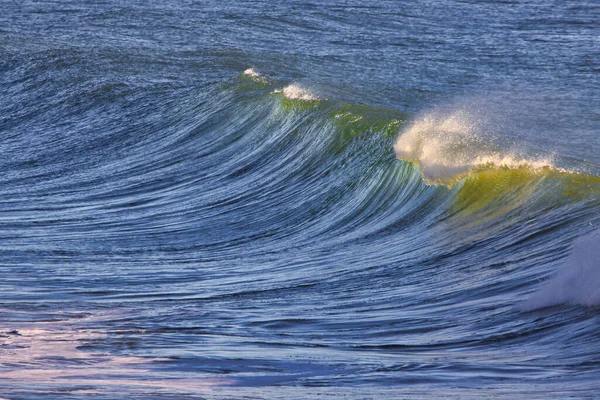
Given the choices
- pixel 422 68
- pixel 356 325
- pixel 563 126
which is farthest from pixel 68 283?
pixel 422 68

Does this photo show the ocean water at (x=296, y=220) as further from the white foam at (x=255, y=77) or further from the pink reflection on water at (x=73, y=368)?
the white foam at (x=255, y=77)

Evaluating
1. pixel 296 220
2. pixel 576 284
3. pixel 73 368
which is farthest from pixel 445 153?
pixel 73 368

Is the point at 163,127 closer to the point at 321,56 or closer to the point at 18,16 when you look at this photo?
the point at 321,56

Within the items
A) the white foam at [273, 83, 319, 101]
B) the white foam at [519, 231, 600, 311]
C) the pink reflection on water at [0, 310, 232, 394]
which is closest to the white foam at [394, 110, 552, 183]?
the white foam at [519, 231, 600, 311]

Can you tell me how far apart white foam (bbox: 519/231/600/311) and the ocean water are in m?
0.02

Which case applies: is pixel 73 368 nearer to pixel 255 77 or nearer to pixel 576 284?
pixel 576 284

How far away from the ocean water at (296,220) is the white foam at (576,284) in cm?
2

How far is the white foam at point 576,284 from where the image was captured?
5738mm

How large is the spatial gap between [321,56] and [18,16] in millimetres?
10283

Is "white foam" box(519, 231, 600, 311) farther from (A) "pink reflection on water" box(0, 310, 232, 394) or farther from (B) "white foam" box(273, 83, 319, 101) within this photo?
(B) "white foam" box(273, 83, 319, 101)

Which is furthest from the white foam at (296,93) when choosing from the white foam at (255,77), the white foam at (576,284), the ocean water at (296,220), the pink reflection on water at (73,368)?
the pink reflection on water at (73,368)

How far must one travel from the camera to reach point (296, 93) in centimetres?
1655

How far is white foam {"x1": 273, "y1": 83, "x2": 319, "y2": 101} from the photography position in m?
16.2

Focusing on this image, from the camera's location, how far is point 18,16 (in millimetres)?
29422
